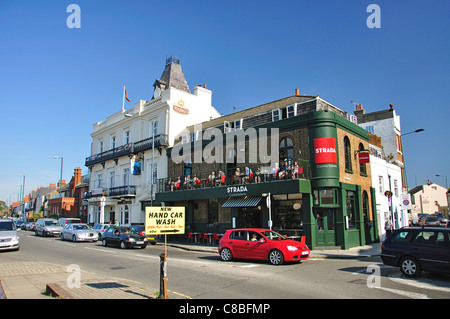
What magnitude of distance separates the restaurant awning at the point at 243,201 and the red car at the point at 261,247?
5092 millimetres

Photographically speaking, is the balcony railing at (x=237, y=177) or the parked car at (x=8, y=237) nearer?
the parked car at (x=8, y=237)

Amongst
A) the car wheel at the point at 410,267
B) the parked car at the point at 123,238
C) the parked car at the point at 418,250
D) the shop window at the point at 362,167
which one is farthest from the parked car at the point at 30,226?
the car wheel at the point at 410,267

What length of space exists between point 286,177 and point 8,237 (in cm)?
1538

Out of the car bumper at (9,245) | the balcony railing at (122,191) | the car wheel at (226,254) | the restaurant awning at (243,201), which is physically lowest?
the car wheel at (226,254)

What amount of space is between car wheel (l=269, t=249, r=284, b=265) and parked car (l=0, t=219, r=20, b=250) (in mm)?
13652

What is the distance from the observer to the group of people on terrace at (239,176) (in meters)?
18.5

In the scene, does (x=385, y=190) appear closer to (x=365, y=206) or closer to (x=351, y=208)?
(x=365, y=206)

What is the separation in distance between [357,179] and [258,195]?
6702 mm

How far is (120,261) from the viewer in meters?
14.3

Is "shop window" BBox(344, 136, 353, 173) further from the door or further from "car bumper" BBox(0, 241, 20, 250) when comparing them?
"car bumper" BBox(0, 241, 20, 250)

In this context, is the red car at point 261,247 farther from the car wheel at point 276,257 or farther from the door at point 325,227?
the door at point 325,227

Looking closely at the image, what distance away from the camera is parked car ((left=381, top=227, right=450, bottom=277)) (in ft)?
29.3
